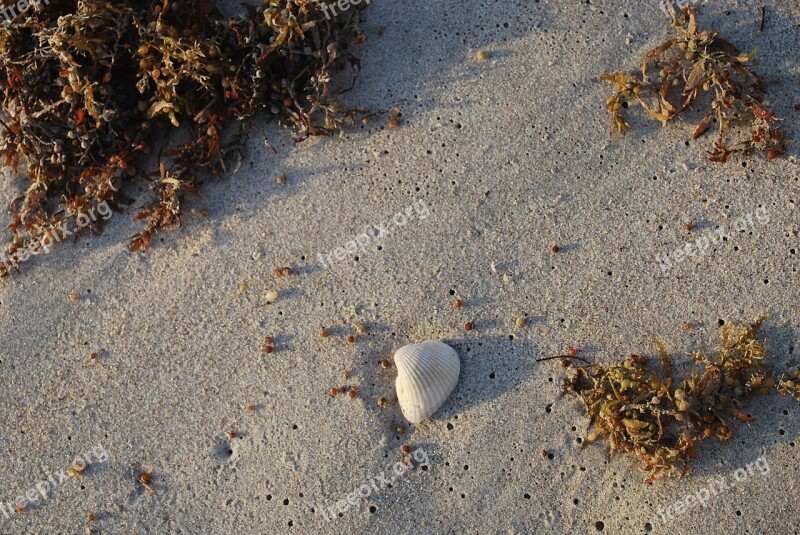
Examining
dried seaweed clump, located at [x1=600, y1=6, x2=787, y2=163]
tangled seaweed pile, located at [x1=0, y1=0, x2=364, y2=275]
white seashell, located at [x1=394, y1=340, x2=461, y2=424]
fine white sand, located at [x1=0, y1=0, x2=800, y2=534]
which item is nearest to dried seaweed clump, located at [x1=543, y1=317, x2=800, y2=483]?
fine white sand, located at [x1=0, y1=0, x2=800, y2=534]

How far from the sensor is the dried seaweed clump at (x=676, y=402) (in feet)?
11.0

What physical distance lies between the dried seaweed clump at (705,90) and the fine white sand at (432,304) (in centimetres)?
9

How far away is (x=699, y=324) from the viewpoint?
3.54 metres

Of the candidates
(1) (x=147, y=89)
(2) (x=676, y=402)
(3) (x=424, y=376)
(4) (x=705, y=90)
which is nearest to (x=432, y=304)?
(3) (x=424, y=376)

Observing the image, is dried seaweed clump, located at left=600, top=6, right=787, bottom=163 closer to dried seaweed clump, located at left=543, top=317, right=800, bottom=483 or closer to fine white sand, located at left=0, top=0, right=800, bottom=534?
fine white sand, located at left=0, top=0, right=800, bottom=534

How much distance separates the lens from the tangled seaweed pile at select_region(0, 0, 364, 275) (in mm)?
3559

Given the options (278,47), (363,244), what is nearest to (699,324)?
(363,244)

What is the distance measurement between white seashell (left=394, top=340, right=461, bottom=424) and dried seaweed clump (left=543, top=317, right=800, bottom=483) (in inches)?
29.0

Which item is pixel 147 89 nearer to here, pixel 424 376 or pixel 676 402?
pixel 424 376

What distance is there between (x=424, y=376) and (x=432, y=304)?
422mm

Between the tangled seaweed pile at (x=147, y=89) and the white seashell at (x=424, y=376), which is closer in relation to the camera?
the white seashell at (x=424, y=376)

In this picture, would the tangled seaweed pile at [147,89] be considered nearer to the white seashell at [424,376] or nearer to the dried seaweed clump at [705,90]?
the white seashell at [424,376]

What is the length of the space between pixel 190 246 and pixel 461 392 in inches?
68.0

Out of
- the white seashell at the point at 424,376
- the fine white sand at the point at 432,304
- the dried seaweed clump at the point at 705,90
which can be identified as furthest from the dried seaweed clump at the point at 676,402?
the dried seaweed clump at the point at 705,90
